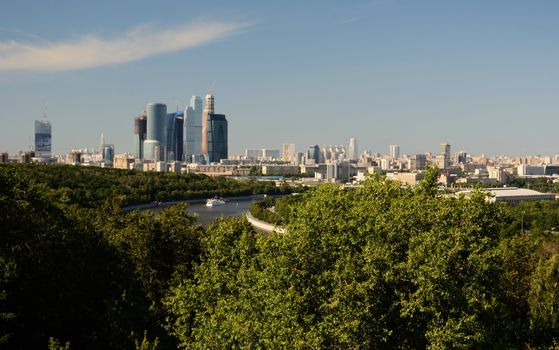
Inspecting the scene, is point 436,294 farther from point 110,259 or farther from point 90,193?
point 90,193

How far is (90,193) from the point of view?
4566 cm

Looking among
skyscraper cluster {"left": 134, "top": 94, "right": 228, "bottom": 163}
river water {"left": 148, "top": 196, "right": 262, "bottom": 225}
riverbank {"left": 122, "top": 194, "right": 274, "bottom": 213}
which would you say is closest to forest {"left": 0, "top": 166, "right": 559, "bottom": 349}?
riverbank {"left": 122, "top": 194, "right": 274, "bottom": 213}

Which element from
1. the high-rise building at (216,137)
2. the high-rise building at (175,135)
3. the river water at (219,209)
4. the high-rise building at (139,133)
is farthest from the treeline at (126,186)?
the high-rise building at (139,133)

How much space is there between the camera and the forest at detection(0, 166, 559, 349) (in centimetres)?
832

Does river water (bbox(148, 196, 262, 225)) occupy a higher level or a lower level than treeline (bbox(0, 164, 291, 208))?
lower

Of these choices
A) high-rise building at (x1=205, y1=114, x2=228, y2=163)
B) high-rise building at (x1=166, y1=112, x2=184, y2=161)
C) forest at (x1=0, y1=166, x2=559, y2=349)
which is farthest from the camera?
high-rise building at (x1=166, y1=112, x2=184, y2=161)

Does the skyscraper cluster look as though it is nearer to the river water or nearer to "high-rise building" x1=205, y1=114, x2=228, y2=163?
"high-rise building" x1=205, y1=114, x2=228, y2=163

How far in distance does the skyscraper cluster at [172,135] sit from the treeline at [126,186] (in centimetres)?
8669

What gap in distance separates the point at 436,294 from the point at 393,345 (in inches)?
39.3

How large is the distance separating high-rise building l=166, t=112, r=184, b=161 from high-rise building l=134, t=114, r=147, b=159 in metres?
10.3

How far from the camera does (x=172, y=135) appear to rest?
184 m

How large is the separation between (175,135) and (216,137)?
72.6ft

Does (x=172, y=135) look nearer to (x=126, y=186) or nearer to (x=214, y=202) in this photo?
(x=214, y=202)

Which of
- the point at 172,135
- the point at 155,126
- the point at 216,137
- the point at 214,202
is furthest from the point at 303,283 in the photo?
the point at 155,126
